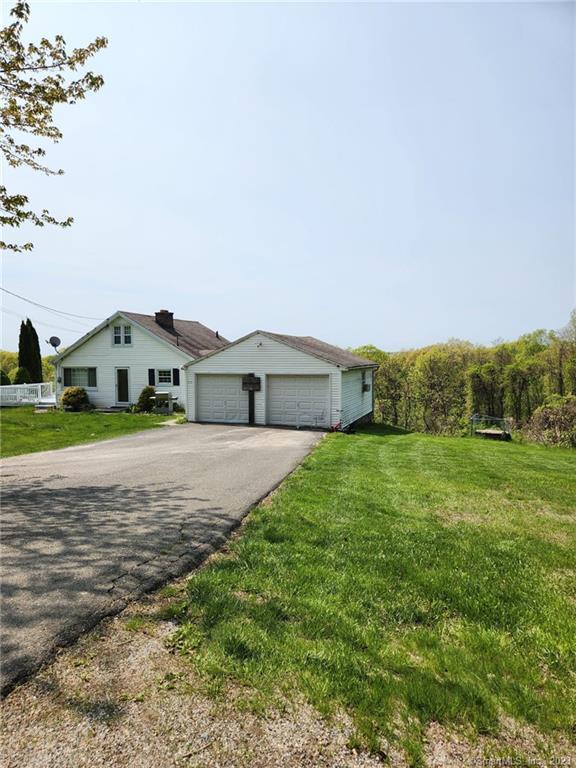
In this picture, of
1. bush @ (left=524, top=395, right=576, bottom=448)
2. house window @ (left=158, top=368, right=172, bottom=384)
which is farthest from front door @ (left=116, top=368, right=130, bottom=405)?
bush @ (left=524, top=395, right=576, bottom=448)

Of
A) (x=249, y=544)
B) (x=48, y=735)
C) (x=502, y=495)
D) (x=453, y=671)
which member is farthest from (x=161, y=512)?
(x=502, y=495)

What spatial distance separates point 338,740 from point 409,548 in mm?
2715

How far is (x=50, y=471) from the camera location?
29.3 ft

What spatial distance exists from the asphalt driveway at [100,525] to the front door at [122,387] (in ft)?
45.9

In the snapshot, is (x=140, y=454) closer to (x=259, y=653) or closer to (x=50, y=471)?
(x=50, y=471)

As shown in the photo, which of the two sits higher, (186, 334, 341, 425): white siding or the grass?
(186, 334, 341, 425): white siding

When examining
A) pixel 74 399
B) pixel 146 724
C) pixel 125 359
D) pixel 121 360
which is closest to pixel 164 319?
pixel 125 359

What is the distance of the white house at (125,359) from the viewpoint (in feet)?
79.9

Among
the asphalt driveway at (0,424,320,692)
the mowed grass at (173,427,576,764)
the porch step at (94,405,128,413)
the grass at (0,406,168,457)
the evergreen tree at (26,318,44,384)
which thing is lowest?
the mowed grass at (173,427,576,764)

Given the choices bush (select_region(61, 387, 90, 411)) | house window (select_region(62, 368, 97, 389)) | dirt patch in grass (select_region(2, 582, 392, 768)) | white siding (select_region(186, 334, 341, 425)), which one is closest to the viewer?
dirt patch in grass (select_region(2, 582, 392, 768))

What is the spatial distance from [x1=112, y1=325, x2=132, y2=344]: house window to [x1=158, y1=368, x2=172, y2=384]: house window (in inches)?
107

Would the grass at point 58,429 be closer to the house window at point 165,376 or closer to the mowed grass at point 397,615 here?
the house window at point 165,376

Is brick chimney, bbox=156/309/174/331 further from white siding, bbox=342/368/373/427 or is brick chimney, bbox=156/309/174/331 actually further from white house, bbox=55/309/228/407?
white siding, bbox=342/368/373/427

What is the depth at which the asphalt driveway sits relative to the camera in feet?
10.8
